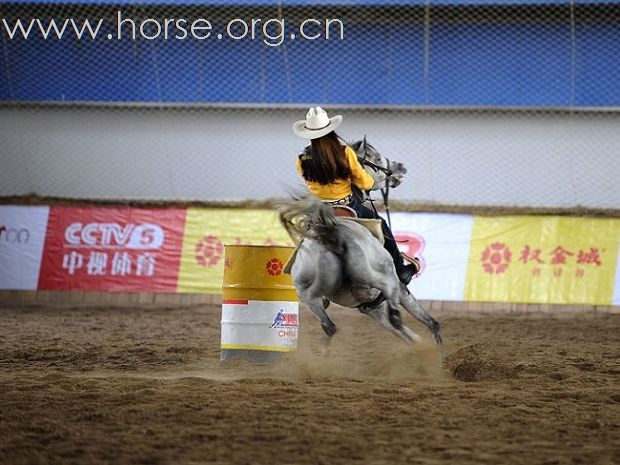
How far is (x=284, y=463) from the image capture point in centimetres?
467

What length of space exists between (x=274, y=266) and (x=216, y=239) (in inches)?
250

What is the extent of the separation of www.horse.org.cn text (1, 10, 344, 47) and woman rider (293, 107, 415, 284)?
27.3 feet

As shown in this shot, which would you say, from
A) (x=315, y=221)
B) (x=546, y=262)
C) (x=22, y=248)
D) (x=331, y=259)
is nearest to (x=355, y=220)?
(x=331, y=259)

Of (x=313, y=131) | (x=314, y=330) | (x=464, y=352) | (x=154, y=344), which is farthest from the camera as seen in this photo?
(x=314, y=330)

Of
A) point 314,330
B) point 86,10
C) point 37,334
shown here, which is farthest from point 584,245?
point 86,10

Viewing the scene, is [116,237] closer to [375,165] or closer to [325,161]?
[375,165]

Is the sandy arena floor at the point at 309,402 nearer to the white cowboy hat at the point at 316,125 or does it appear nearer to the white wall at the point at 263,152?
the white cowboy hat at the point at 316,125

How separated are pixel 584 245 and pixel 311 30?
5772 mm

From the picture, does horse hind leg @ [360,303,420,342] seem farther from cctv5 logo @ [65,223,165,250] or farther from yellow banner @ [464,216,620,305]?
cctv5 logo @ [65,223,165,250]

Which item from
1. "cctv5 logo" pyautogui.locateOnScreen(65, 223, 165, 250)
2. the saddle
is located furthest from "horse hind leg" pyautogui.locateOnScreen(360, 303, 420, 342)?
"cctv5 logo" pyautogui.locateOnScreen(65, 223, 165, 250)

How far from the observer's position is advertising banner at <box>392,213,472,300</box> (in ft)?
46.4

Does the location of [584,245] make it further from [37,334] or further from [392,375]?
[37,334]

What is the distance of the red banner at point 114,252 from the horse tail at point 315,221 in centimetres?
736

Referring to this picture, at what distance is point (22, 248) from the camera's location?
14.8 metres
